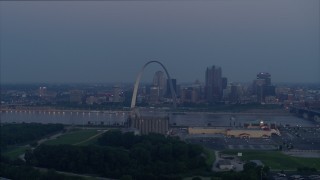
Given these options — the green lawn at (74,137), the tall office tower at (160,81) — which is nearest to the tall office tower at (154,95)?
the tall office tower at (160,81)

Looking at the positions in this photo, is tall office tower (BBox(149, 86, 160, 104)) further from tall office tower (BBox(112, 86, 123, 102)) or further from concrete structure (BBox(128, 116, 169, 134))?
concrete structure (BBox(128, 116, 169, 134))

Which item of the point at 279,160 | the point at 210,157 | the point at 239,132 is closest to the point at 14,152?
the point at 210,157

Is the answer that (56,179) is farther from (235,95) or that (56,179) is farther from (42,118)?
(235,95)

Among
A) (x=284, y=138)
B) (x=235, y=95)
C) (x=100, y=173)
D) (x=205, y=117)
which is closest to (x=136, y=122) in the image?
(x=284, y=138)

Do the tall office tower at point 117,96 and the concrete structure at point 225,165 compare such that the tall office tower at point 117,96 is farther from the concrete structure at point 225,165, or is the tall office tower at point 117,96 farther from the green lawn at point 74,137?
the concrete structure at point 225,165

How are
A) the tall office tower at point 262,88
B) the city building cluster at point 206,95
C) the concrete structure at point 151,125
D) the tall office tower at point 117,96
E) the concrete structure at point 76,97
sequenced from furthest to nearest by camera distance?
the concrete structure at point 76,97 → the tall office tower at point 117,96 → the city building cluster at point 206,95 → the tall office tower at point 262,88 → the concrete structure at point 151,125

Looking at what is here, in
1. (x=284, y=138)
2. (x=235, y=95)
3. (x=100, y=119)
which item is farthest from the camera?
(x=235, y=95)

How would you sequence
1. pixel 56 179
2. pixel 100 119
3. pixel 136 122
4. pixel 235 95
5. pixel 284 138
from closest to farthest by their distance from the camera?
1. pixel 56 179
2. pixel 284 138
3. pixel 136 122
4. pixel 100 119
5. pixel 235 95
